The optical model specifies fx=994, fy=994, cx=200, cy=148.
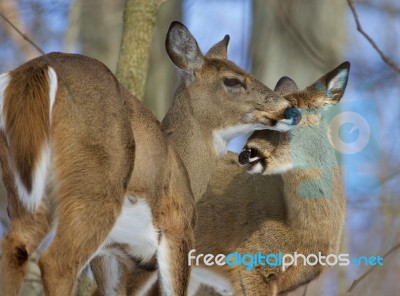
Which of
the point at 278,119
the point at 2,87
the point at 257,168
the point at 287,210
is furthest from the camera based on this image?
the point at 287,210

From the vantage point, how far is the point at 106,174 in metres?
4.72

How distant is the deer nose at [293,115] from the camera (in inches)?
240

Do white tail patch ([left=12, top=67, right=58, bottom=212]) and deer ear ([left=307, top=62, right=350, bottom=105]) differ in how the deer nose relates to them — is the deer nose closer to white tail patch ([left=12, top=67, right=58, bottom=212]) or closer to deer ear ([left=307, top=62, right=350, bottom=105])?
deer ear ([left=307, top=62, right=350, bottom=105])

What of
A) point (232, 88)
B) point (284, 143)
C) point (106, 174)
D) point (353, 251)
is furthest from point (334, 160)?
point (353, 251)

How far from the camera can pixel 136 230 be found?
527cm

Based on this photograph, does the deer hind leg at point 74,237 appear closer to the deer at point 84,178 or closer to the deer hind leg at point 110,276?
the deer at point 84,178

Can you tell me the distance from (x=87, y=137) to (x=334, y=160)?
2.47m

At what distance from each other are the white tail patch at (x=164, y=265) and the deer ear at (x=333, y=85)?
5.83 feet

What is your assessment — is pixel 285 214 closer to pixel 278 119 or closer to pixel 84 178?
pixel 278 119

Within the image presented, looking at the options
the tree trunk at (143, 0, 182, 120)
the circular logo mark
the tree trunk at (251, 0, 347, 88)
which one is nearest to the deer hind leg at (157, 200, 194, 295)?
the circular logo mark


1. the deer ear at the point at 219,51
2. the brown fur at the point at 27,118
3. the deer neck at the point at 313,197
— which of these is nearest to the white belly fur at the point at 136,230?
the brown fur at the point at 27,118

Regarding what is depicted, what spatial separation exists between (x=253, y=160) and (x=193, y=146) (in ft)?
1.55

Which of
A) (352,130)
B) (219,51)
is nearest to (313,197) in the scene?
(352,130)

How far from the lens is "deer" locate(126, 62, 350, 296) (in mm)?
6457
